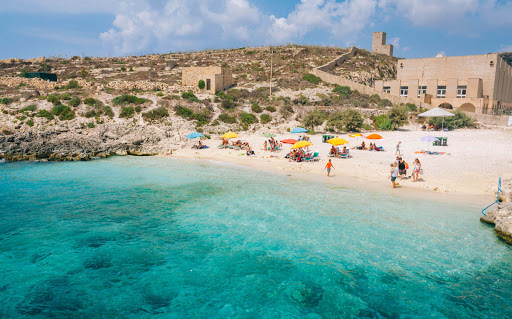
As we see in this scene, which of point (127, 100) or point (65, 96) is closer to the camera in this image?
point (65, 96)

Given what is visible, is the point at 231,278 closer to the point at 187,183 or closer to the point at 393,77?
the point at 187,183

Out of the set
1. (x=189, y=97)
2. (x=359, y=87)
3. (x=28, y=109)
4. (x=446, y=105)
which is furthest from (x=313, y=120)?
(x=28, y=109)

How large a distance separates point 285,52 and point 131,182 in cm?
5713

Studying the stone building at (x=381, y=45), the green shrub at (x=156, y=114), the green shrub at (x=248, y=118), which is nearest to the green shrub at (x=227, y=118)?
the green shrub at (x=248, y=118)

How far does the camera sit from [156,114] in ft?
113

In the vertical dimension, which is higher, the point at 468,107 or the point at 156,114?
the point at 468,107

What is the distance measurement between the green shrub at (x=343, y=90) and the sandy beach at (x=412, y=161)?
63.1ft

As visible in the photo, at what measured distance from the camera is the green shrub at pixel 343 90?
47.8m

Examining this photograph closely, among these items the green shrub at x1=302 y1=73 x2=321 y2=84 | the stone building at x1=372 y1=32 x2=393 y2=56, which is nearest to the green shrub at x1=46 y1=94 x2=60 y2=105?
the green shrub at x1=302 y1=73 x2=321 y2=84

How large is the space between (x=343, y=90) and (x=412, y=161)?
30.4 metres

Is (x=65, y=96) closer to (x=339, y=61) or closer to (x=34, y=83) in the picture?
(x=34, y=83)

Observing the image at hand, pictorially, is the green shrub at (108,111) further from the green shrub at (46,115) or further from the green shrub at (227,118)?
the green shrub at (227,118)

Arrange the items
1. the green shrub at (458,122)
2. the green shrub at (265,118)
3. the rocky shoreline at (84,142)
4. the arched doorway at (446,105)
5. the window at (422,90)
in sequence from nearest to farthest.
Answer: the rocky shoreline at (84,142) → the green shrub at (458,122) → the green shrub at (265,118) → the arched doorway at (446,105) → the window at (422,90)

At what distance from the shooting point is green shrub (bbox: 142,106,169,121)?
3391 centimetres
